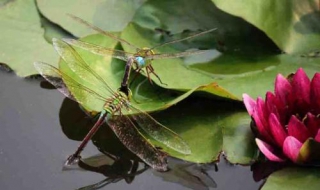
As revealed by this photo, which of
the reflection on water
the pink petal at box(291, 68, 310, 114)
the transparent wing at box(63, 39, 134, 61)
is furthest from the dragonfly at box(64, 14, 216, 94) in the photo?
the pink petal at box(291, 68, 310, 114)

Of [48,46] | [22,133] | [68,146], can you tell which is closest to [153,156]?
[68,146]

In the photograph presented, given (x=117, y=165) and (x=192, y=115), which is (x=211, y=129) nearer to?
(x=192, y=115)

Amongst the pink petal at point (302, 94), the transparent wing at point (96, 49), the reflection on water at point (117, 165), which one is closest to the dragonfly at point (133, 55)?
the transparent wing at point (96, 49)

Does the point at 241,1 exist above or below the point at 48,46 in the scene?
above

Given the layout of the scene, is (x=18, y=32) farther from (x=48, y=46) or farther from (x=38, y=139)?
(x=38, y=139)

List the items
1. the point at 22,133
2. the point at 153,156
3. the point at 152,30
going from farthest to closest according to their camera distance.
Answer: the point at 152,30
the point at 22,133
the point at 153,156

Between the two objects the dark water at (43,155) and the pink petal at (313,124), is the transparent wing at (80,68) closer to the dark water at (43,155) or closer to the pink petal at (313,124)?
the dark water at (43,155)
